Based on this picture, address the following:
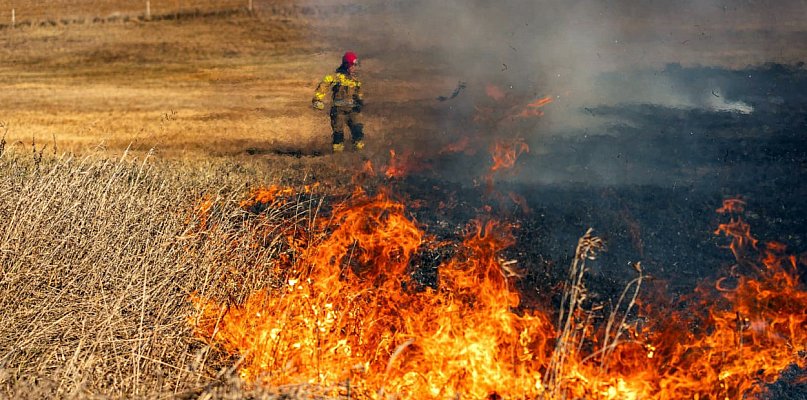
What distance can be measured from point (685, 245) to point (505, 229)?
2344 millimetres

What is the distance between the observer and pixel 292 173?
43.7ft

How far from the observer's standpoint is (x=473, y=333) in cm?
655

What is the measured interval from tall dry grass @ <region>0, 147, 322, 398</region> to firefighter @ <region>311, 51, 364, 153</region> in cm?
507

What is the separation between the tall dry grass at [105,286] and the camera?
5.64 m

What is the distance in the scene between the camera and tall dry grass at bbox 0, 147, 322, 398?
222 inches

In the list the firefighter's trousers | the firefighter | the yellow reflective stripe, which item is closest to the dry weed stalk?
the yellow reflective stripe

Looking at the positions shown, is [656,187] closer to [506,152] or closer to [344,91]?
[506,152]

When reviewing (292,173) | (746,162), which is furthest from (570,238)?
(292,173)

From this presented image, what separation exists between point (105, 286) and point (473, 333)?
3.46 m

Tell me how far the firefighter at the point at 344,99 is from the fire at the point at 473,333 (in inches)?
191

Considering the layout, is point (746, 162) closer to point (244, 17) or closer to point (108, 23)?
point (244, 17)

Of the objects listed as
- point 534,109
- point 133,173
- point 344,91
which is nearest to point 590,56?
point 534,109

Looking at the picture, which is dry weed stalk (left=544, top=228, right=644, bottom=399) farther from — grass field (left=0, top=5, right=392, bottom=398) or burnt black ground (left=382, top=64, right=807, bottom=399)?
grass field (left=0, top=5, right=392, bottom=398)

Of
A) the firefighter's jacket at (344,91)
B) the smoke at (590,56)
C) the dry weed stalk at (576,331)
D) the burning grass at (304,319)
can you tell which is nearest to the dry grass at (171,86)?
the firefighter's jacket at (344,91)
